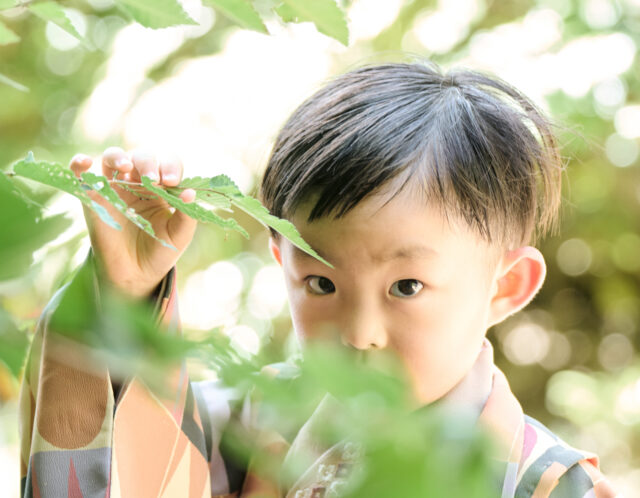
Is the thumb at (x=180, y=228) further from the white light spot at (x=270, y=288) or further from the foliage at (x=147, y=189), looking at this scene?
the white light spot at (x=270, y=288)

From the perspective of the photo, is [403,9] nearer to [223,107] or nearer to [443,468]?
[223,107]

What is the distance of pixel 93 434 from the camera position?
399 millimetres

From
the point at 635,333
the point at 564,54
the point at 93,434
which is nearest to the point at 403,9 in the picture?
the point at 564,54

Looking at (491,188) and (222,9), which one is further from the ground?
(222,9)

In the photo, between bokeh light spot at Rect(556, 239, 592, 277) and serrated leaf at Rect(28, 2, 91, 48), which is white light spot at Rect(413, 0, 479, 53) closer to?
bokeh light spot at Rect(556, 239, 592, 277)

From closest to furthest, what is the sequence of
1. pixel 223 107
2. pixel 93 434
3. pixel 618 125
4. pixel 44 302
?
1. pixel 44 302
2. pixel 93 434
3. pixel 223 107
4. pixel 618 125

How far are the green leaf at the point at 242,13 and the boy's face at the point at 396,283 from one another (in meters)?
0.26

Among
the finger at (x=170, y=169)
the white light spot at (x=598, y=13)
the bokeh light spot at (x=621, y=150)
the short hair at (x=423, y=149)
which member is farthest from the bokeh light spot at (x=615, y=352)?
the finger at (x=170, y=169)

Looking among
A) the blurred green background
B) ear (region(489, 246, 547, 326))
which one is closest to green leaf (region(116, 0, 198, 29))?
ear (region(489, 246, 547, 326))

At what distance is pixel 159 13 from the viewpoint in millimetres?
189

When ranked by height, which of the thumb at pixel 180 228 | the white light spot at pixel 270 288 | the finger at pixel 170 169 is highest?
the finger at pixel 170 169

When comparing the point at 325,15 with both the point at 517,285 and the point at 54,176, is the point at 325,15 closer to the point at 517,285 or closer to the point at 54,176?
the point at 54,176

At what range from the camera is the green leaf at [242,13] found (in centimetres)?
18

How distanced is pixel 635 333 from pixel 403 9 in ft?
2.07
